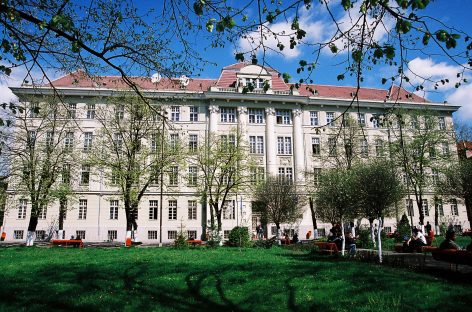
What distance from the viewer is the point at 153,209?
4100 centimetres

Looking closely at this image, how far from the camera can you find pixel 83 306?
8305mm

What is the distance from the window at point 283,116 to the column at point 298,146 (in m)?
0.67

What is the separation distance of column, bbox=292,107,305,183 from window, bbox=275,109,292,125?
666 millimetres

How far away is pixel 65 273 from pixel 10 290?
2148mm

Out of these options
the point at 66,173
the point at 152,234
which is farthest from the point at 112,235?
the point at 66,173

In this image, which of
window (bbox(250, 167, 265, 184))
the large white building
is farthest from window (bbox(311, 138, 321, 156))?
window (bbox(250, 167, 265, 184))

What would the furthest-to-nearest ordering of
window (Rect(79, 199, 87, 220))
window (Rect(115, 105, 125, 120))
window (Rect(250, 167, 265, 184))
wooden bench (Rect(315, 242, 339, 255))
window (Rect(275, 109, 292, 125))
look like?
window (Rect(275, 109, 292, 125))
window (Rect(79, 199, 87, 220))
window (Rect(250, 167, 265, 184))
window (Rect(115, 105, 125, 120))
wooden bench (Rect(315, 242, 339, 255))

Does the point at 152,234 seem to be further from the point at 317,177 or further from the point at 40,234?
the point at 317,177

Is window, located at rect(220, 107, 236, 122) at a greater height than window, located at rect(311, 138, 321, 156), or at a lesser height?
greater

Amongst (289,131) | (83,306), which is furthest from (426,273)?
(289,131)

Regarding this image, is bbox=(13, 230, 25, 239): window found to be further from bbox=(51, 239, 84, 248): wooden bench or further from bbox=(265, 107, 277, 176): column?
bbox=(265, 107, 277, 176): column

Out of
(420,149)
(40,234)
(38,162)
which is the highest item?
(420,149)

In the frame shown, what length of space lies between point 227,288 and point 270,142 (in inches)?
1355

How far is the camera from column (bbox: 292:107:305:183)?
142 feet
